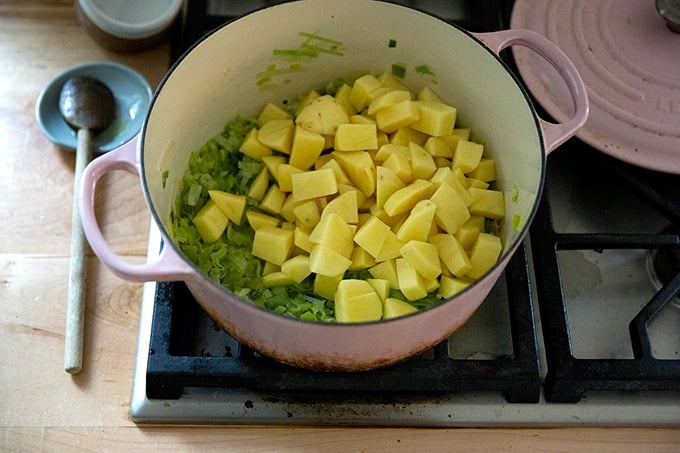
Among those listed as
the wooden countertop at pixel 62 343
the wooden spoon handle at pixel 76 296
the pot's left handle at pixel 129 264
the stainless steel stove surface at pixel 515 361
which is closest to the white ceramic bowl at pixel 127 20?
the wooden countertop at pixel 62 343

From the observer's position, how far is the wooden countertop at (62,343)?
0.77m

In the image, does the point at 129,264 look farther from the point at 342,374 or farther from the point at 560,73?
the point at 560,73

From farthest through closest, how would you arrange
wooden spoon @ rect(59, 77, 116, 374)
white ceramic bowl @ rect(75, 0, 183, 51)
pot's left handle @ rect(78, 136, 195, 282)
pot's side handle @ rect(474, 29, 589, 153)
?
white ceramic bowl @ rect(75, 0, 183, 51)
wooden spoon @ rect(59, 77, 116, 374)
pot's side handle @ rect(474, 29, 589, 153)
pot's left handle @ rect(78, 136, 195, 282)

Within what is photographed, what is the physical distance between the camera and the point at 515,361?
77 centimetres

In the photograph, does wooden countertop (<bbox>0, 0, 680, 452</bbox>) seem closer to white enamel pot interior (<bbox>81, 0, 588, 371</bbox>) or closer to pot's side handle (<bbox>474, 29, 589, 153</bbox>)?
white enamel pot interior (<bbox>81, 0, 588, 371</bbox>)

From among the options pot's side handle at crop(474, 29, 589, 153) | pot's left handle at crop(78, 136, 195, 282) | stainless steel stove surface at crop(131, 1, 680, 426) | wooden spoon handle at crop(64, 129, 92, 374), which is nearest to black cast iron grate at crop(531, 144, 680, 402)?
stainless steel stove surface at crop(131, 1, 680, 426)

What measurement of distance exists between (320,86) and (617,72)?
38 centimetres

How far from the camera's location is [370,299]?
74 cm

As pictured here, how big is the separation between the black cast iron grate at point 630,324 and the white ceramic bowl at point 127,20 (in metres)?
0.56

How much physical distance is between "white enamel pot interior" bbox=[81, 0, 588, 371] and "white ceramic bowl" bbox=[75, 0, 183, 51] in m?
0.19

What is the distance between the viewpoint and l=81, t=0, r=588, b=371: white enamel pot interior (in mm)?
632

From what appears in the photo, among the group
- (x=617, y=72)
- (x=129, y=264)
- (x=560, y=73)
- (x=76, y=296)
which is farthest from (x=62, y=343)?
(x=617, y=72)

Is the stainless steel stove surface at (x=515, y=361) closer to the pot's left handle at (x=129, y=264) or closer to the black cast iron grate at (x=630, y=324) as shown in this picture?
the black cast iron grate at (x=630, y=324)

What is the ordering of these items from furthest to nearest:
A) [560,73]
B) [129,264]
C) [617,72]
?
1. [617,72]
2. [560,73]
3. [129,264]
